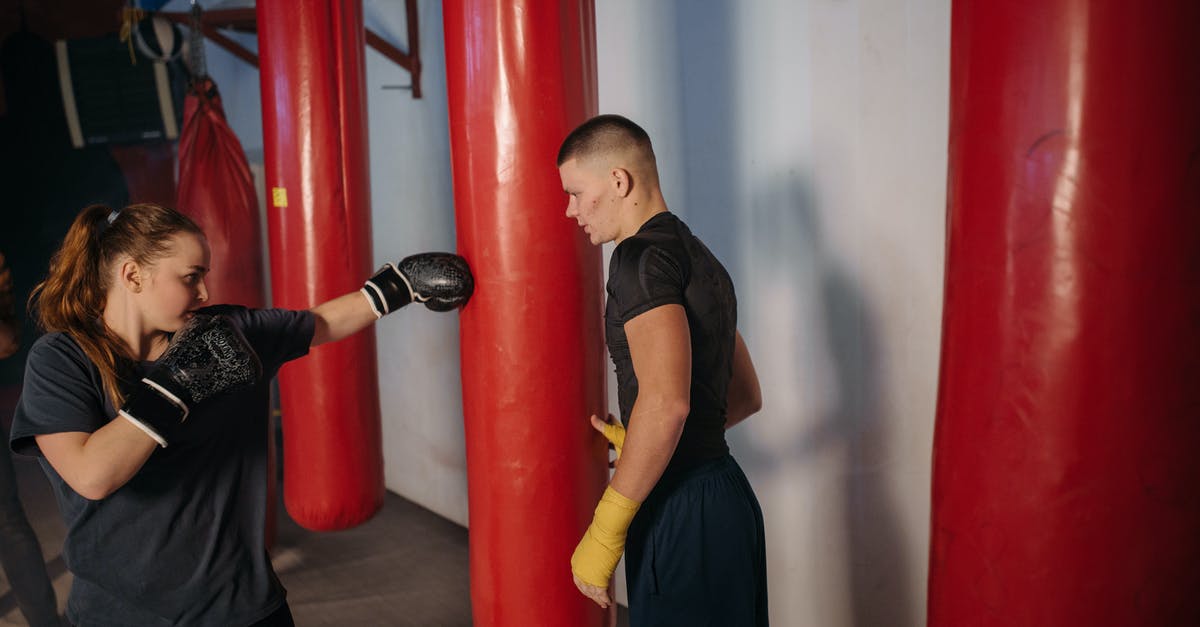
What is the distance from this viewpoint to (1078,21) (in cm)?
94

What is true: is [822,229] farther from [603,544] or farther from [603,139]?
[603,544]

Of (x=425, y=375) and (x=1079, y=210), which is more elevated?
(x=1079, y=210)

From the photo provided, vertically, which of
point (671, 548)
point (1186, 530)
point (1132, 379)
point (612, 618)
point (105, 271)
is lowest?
point (612, 618)

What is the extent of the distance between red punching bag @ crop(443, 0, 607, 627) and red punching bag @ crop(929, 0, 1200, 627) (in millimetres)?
795

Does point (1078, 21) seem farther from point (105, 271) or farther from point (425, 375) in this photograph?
point (425, 375)

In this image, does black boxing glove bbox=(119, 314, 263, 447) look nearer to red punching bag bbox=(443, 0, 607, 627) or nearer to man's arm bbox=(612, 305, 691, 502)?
red punching bag bbox=(443, 0, 607, 627)

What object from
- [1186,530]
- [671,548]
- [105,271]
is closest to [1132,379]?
[1186,530]

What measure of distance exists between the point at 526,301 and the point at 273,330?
495mm

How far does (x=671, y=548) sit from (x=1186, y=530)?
2.57 ft

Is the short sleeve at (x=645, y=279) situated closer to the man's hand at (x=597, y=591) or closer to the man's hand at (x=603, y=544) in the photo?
the man's hand at (x=603, y=544)

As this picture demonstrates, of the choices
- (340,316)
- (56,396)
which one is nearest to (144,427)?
(56,396)

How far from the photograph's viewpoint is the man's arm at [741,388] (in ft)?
5.89

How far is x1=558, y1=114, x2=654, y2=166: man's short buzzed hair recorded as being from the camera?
1.45 m

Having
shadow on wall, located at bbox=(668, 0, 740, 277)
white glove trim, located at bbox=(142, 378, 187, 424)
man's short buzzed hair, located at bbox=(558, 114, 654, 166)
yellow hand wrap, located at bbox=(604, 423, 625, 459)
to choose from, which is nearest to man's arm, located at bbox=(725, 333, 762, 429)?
yellow hand wrap, located at bbox=(604, 423, 625, 459)
